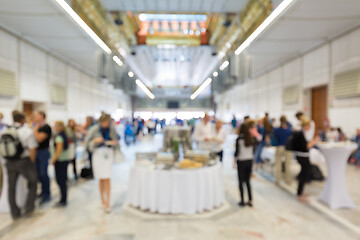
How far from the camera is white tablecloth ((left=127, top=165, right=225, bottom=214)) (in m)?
3.73

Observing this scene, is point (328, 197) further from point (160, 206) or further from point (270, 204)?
point (160, 206)

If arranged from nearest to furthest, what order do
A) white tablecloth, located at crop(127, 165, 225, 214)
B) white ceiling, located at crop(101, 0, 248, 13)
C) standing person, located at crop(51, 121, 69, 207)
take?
white tablecloth, located at crop(127, 165, 225, 214) → standing person, located at crop(51, 121, 69, 207) → white ceiling, located at crop(101, 0, 248, 13)

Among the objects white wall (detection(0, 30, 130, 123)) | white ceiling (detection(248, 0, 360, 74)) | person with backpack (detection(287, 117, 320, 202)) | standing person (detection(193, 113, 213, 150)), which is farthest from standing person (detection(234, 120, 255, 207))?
white wall (detection(0, 30, 130, 123))

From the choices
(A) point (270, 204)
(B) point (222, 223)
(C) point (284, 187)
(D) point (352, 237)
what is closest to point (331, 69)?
(C) point (284, 187)

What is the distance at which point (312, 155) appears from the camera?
5.72 meters

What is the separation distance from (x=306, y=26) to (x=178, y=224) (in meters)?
6.37

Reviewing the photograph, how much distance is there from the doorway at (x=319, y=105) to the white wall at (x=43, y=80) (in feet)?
35.2

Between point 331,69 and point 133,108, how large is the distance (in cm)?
2685

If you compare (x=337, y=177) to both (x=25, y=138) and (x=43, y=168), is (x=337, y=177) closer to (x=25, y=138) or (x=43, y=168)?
(x=25, y=138)

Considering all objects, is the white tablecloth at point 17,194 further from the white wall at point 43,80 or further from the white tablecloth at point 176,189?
the white wall at point 43,80

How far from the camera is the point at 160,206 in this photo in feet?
12.5

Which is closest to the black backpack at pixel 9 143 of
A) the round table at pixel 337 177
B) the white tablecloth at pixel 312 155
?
the round table at pixel 337 177

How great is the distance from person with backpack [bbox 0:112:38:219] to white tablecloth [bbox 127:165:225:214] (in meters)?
1.61

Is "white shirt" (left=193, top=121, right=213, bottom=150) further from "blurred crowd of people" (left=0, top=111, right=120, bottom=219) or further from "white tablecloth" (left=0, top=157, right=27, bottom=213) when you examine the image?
"white tablecloth" (left=0, top=157, right=27, bottom=213)
